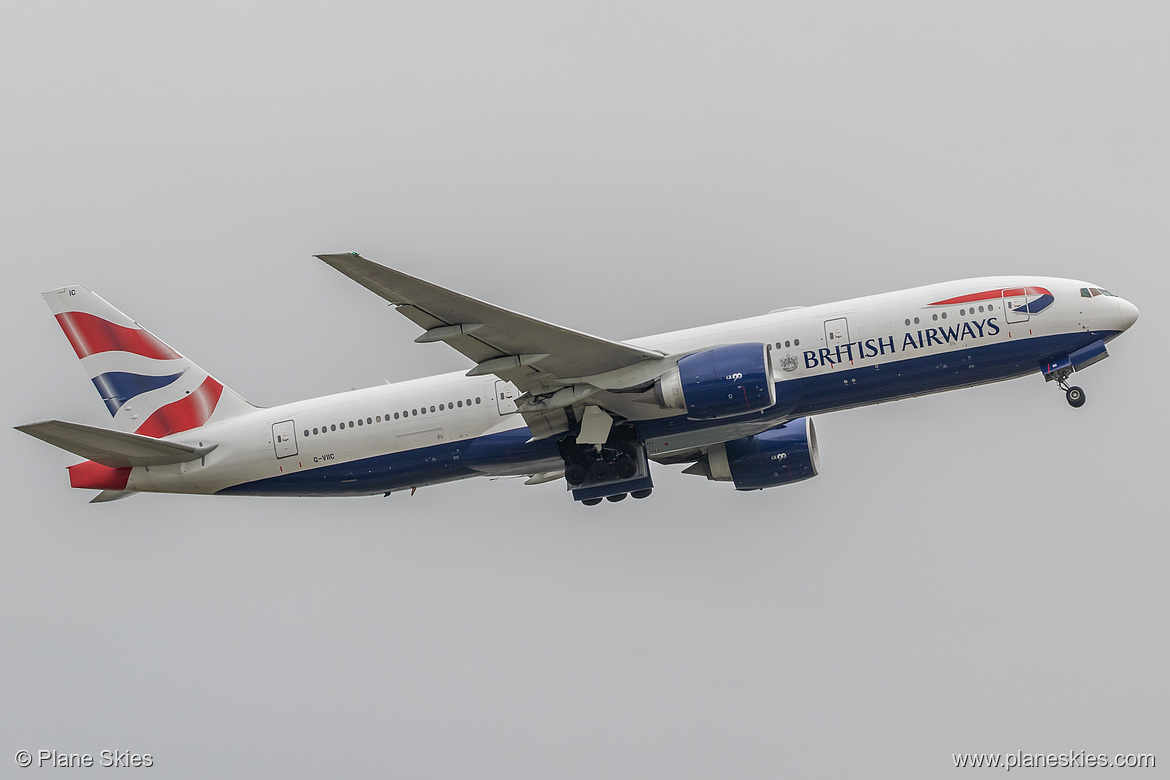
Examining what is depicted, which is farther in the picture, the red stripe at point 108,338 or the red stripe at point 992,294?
the red stripe at point 108,338

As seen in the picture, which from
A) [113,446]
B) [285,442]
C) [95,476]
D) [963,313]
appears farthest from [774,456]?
[95,476]

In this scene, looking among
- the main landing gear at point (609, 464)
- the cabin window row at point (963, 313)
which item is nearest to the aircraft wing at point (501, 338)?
the main landing gear at point (609, 464)

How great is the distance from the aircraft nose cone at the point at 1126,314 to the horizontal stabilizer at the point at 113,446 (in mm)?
26687

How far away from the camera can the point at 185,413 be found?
3831cm

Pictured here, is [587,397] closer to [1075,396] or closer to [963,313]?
[963,313]

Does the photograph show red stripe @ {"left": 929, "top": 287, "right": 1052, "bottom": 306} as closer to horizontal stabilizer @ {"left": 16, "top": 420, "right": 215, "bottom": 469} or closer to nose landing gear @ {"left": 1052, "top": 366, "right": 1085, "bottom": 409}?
nose landing gear @ {"left": 1052, "top": 366, "right": 1085, "bottom": 409}

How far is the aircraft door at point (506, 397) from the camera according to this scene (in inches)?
1393

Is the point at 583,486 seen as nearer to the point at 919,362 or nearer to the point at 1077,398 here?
the point at 919,362

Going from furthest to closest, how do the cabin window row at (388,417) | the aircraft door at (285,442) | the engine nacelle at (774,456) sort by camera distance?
the engine nacelle at (774,456) < the aircraft door at (285,442) < the cabin window row at (388,417)

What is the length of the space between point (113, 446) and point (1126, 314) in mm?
28926

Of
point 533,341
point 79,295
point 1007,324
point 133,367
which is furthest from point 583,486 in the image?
point 79,295

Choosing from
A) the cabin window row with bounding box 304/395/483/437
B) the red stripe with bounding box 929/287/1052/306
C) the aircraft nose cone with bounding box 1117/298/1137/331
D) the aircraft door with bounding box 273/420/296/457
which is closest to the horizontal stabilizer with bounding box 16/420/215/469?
the aircraft door with bounding box 273/420/296/457

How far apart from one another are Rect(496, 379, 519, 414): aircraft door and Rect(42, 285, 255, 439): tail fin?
859 cm

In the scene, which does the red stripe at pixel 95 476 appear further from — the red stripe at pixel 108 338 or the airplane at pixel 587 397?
the red stripe at pixel 108 338
